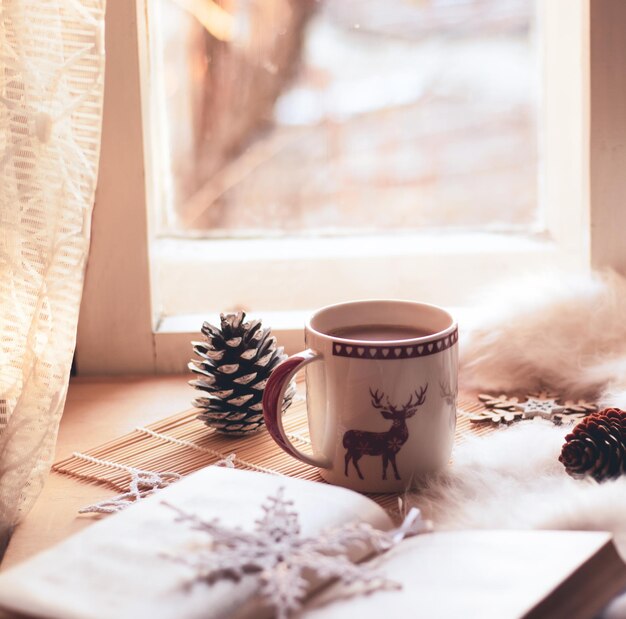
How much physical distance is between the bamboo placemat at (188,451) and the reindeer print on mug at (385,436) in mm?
38

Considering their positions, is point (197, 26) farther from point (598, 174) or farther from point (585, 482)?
point (585, 482)

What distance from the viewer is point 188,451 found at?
83cm

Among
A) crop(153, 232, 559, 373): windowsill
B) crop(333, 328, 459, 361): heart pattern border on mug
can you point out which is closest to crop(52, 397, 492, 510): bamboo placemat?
crop(333, 328, 459, 361): heart pattern border on mug

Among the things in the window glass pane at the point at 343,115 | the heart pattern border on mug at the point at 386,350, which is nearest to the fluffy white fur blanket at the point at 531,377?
the heart pattern border on mug at the point at 386,350

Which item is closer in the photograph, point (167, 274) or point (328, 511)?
point (328, 511)

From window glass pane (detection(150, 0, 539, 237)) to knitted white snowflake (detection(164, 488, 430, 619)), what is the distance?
0.67 metres

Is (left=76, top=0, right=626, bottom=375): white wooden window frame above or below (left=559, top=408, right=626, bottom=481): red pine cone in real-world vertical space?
above

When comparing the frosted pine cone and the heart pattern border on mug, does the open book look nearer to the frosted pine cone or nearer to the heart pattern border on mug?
the heart pattern border on mug

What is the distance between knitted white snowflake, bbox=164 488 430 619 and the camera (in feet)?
1.68

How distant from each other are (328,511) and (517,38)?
0.76m

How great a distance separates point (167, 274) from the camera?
3.79 ft

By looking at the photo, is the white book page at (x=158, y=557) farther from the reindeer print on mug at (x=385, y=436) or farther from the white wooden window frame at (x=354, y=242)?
the white wooden window frame at (x=354, y=242)

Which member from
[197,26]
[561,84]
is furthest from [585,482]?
[197,26]

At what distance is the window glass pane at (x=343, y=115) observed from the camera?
1.12m
